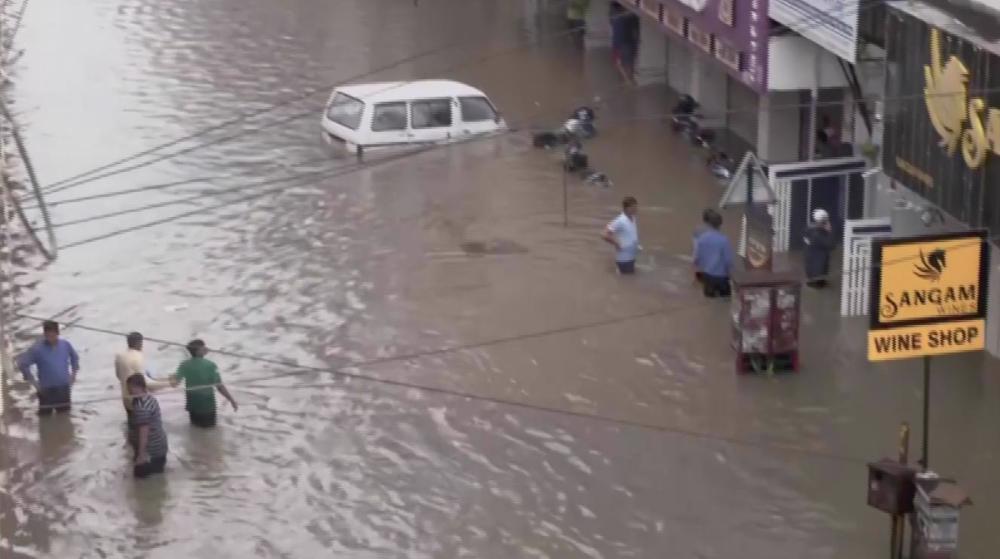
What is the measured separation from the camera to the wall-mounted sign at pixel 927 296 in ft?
48.3

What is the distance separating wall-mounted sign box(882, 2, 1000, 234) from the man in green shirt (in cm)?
709

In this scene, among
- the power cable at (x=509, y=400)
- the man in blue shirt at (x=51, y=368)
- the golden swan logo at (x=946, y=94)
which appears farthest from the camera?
the golden swan logo at (x=946, y=94)

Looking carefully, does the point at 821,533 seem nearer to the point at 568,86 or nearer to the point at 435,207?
the point at 435,207

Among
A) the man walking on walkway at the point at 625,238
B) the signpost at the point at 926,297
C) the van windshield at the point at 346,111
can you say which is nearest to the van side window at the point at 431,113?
the van windshield at the point at 346,111

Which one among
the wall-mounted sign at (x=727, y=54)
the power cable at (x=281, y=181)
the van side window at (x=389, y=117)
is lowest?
the power cable at (x=281, y=181)

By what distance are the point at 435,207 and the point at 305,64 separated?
9854 mm

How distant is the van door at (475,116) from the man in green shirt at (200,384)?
35.5 ft

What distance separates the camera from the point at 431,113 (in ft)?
91.0

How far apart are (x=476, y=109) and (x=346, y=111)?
1856 millimetres

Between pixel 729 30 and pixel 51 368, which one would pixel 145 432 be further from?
pixel 729 30

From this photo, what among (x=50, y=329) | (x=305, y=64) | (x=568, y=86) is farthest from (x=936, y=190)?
(x=305, y=64)

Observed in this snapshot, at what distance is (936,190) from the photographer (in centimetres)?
1911

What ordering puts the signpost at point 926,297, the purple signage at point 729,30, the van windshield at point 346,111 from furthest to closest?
1. the van windshield at point 346,111
2. the purple signage at point 729,30
3. the signpost at point 926,297

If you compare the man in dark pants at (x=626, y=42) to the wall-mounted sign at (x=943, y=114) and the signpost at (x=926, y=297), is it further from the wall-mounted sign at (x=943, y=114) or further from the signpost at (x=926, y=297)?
the signpost at (x=926, y=297)
